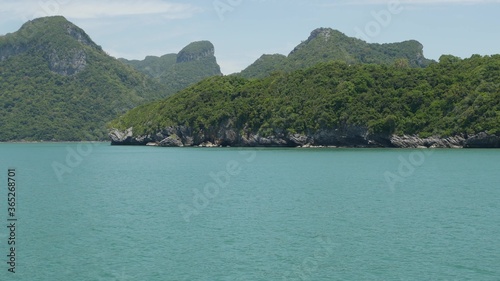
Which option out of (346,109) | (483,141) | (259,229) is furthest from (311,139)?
(259,229)

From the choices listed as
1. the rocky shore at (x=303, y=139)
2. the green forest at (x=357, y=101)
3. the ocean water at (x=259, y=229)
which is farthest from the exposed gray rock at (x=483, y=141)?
the ocean water at (x=259, y=229)

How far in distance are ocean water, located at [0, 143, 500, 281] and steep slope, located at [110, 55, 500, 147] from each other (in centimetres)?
4662

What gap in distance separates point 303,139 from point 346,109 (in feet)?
34.3

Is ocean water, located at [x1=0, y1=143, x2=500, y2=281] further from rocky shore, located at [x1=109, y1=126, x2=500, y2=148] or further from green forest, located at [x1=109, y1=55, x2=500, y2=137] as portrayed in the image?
green forest, located at [x1=109, y1=55, x2=500, y2=137]

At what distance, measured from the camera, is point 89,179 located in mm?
50031

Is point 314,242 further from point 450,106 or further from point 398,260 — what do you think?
point 450,106

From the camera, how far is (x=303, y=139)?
10612 cm

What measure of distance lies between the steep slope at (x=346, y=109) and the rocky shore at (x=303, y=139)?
182 mm

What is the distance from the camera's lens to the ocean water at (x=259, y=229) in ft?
64.6

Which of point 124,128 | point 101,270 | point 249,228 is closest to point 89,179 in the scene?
point 249,228

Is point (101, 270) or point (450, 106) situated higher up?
point (450, 106)

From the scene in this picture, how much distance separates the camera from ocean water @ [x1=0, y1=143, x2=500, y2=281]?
64.6ft

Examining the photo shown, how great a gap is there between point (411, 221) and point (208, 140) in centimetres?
9599

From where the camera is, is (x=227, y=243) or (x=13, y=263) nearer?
(x=13, y=263)
